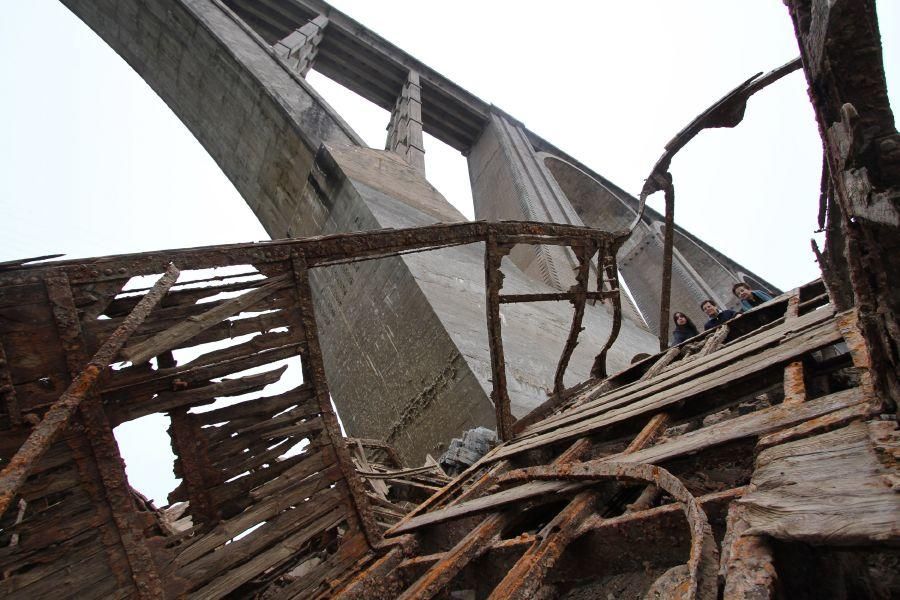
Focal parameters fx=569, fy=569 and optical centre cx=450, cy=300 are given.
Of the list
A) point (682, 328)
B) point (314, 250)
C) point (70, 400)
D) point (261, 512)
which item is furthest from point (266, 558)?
point (682, 328)

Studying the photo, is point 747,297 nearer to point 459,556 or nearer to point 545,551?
point 459,556

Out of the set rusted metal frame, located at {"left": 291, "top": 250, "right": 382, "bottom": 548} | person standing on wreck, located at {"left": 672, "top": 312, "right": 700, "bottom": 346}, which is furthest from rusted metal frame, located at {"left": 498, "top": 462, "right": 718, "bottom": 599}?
person standing on wreck, located at {"left": 672, "top": 312, "right": 700, "bottom": 346}

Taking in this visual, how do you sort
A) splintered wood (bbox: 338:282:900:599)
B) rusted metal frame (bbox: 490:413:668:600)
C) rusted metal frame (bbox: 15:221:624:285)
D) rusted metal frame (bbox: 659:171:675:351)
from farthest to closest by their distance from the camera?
rusted metal frame (bbox: 659:171:675:351) < rusted metal frame (bbox: 15:221:624:285) < rusted metal frame (bbox: 490:413:668:600) < splintered wood (bbox: 338:282:900:599)

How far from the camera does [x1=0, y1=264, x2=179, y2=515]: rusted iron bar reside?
165 centimetres

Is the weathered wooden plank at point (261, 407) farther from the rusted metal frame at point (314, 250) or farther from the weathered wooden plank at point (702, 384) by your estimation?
the weathered wooden plank at point (702, 384)

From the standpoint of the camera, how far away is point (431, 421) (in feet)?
17.7

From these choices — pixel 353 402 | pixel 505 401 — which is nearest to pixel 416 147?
pixel 353 402

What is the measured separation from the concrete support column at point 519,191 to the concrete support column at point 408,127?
7.57 feet

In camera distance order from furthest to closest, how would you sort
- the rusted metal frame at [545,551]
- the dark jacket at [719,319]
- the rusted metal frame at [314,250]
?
the dark jacket at [719,319] → the rusted metal frame at [314,250] → the rusted metal frame at [545,551]

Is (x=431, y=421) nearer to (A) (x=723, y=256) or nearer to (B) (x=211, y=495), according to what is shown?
(B) (x=211, y=495)

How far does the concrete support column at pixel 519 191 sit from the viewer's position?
32.3 ft

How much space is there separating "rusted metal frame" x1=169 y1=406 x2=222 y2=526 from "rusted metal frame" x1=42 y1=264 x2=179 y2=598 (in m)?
0.21

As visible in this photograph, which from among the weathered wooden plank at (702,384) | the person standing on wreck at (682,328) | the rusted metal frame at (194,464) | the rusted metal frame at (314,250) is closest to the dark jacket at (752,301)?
the person standing on wreck at (682,328)

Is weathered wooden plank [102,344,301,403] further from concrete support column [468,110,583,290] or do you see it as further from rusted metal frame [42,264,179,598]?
concrete support column [468,110,583,290]
